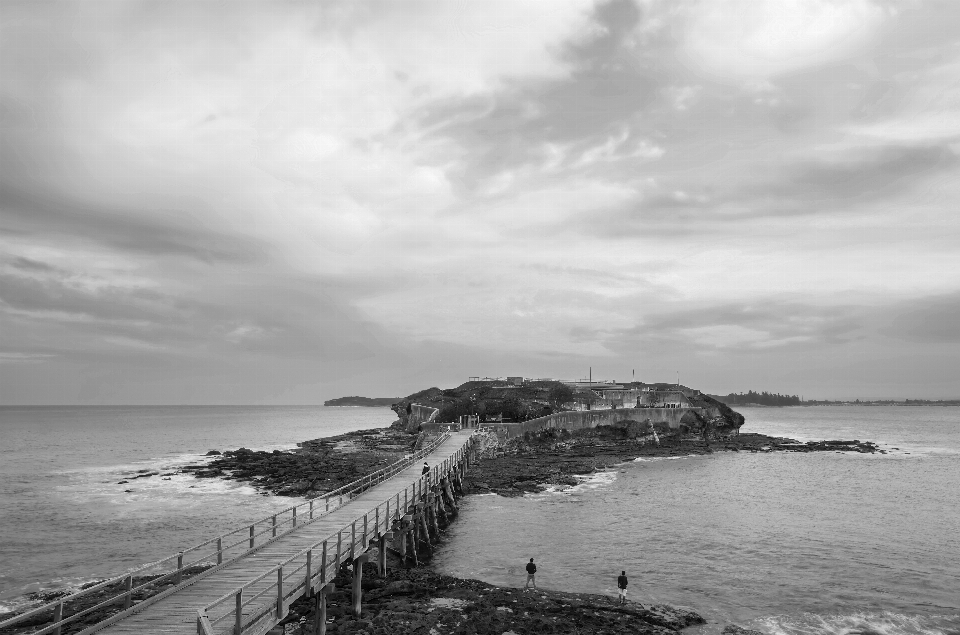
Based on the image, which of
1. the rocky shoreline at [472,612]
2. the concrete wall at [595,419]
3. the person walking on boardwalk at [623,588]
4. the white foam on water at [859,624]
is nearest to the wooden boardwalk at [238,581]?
the rocky shoreline at [472,612]

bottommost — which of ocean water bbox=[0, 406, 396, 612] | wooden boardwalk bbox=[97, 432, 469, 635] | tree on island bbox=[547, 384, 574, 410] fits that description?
ocean water bbox=[0, 406, 396, 612]

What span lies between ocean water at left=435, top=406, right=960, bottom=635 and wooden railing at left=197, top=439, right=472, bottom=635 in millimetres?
6782

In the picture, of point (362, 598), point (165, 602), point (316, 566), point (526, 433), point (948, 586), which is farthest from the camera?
point (526, 433)

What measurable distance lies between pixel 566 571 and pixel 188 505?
29796 mm

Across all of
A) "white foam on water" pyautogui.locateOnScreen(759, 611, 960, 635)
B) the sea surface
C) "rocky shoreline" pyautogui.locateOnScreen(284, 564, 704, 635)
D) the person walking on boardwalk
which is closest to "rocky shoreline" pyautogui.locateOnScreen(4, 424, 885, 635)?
"rocky shoreline" pyautogui.locateOnScreen(284, 564, 704, 635)

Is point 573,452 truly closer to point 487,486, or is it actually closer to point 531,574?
point 487,486

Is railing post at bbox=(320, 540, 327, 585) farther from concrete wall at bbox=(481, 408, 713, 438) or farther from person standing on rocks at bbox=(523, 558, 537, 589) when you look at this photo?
concrete wall at bbox=(481, 408, 713, 438)

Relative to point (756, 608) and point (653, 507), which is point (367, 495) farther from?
point (653, 507)

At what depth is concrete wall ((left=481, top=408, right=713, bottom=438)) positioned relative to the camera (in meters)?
78.3

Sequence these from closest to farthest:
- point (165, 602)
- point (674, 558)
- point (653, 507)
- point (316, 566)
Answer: point (165, 602) < point (316, 566) < point (674, 558) < point (653, 507)

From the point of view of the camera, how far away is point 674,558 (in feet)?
98.2

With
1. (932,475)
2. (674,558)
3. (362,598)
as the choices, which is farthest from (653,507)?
(932,475)

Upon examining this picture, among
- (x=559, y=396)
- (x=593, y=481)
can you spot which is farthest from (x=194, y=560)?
(x=559, y=396)

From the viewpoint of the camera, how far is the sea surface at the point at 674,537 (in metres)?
24.3
